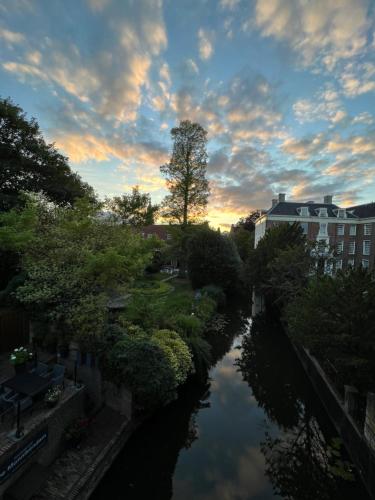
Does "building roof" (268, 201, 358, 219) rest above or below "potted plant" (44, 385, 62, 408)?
above

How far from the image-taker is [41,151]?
18016mm

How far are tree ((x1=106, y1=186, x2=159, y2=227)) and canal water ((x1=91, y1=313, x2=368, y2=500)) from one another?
27.8 metres

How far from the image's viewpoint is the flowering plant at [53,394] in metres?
6.43

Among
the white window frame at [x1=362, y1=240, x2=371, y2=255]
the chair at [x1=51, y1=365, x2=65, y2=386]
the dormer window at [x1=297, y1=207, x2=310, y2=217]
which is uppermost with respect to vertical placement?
the dormer window at [x1=297, y1=207, x2=310, y2=217]

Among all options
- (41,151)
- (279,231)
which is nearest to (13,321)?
(41,151)

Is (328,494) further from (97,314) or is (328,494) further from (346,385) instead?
(97,314)

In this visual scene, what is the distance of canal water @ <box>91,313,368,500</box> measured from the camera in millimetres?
6457

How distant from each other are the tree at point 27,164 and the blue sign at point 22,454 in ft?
47.1

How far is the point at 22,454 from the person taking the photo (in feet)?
17.7

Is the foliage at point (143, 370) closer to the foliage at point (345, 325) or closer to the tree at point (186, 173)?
the foliage at point (345, 325)

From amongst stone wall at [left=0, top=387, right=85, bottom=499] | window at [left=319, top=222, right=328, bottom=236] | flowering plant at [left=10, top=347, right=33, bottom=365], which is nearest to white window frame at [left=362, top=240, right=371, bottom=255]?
window at [left=319, top=222, right=328, bottom=236]

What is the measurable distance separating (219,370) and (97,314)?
25.9 ft

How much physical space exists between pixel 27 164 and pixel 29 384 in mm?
16085

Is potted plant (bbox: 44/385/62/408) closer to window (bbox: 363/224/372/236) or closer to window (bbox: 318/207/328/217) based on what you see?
window (bbox: 318/207/328/217)
